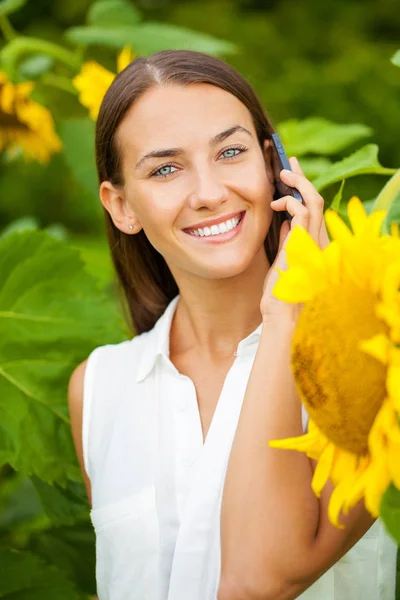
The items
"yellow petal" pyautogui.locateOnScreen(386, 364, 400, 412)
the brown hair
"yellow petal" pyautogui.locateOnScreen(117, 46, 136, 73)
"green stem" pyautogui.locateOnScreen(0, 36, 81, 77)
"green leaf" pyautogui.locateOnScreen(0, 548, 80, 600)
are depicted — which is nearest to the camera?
"yellow petal" pyautogui.locateOnScreen(386, 364, 400, 412)

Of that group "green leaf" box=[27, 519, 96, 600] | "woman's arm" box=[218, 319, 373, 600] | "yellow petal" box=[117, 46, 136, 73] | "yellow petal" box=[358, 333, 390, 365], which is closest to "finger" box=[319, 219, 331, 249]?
"woman's arm" box=[218, 319, 373, 600]

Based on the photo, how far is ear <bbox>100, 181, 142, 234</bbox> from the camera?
55.2 inches

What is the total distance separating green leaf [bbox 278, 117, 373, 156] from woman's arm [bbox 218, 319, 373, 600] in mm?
Answer: 735

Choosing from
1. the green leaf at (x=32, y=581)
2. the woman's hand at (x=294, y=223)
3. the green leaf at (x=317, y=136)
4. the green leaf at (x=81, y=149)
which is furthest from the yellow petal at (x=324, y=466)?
the green leaf at (x=81, y=149)

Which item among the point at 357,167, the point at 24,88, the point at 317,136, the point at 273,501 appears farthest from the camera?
the point at 24,88

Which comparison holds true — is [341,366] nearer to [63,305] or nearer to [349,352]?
[349,352]

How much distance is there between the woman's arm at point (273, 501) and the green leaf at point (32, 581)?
54cm

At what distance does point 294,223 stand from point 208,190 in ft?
0.46

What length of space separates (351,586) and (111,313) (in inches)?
23.8

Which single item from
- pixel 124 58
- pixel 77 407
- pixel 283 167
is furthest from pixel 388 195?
pixel 124 58

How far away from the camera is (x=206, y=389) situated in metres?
1.34

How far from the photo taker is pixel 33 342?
5.04ft

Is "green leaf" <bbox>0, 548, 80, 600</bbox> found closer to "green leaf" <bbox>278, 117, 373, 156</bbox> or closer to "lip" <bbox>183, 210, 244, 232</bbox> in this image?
"lip" <bbox>183, 210, 244, 232</bbox>

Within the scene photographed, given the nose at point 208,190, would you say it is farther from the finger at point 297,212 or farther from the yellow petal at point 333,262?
the yellow petal at point 333,262
